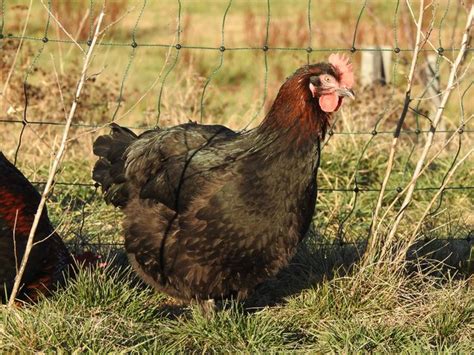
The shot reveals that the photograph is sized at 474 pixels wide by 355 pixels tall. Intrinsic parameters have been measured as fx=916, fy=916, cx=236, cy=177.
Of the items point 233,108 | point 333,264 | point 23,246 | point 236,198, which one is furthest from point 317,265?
point 233,108

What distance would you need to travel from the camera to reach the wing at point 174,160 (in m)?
4.75

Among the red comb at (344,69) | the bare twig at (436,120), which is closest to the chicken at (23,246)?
the red comb at (344,69)

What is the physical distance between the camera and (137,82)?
477 inches

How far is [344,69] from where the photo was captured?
458 centimetres

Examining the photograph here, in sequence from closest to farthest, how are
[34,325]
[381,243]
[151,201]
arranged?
[34,325] → [151,201] → [381,243]

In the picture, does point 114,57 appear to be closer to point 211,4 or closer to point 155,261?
point 211,4

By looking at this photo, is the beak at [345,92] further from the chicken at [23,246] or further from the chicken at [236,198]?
the chicken at [23,246]

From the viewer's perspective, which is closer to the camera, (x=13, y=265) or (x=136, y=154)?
(x=13, y=265)

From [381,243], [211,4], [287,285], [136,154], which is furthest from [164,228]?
Result: [211,4]

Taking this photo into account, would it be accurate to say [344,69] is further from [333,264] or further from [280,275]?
[280,275]

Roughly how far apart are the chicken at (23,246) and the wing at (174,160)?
1.85 feet

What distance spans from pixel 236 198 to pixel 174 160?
1.61ft

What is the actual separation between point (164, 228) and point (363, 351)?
49.7 inches

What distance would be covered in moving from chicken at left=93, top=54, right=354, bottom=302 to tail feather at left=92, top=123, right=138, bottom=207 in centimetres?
29
